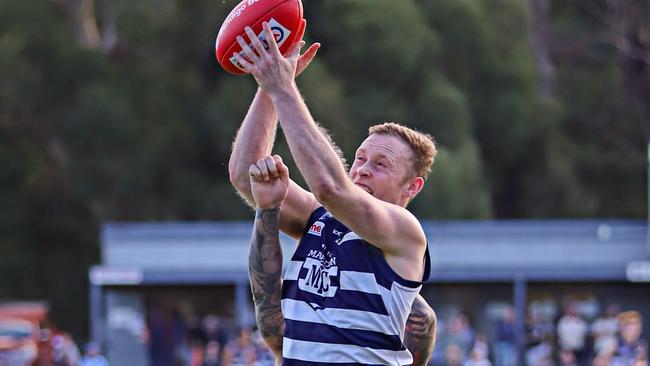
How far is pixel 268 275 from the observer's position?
4.89 m

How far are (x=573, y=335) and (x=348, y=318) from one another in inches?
713

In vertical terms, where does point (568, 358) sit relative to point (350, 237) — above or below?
below

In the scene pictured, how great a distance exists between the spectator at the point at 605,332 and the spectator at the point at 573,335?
0.23m

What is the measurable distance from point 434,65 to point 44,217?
11877mm

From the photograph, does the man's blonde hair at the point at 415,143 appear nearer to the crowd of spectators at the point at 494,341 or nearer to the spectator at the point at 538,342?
the crowd of spectators at the point at 494,341

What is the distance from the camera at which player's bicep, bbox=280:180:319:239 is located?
16.1 ft

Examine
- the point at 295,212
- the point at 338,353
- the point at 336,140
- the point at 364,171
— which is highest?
the point at 336,140

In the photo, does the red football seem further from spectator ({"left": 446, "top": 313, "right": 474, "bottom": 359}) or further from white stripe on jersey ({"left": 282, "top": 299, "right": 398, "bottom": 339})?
spectator ({"left": 446, "top": 313, "right": 474, "bottom": 359})

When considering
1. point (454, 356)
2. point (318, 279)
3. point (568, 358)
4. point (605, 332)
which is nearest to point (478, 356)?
point (454, 356)

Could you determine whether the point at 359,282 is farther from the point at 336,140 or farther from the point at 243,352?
the point at 336,140

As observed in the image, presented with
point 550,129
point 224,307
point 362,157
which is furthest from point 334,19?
point 362,157

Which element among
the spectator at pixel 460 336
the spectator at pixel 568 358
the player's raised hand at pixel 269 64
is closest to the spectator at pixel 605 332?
the spectator at pixel 568 358

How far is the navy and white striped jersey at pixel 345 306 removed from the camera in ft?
15.0

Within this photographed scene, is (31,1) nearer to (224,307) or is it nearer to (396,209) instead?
(224,307)
